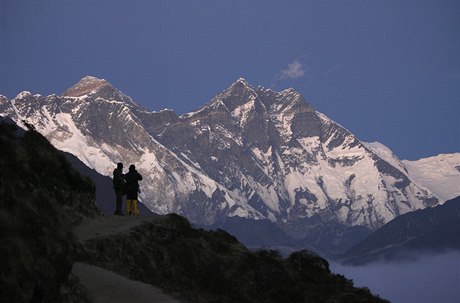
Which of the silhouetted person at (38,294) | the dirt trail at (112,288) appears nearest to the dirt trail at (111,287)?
the dirt trail at (112,288)

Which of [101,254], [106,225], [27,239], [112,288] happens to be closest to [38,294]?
[27,239]

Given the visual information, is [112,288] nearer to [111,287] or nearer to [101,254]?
[111,287]

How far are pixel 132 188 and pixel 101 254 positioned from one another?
858 cm

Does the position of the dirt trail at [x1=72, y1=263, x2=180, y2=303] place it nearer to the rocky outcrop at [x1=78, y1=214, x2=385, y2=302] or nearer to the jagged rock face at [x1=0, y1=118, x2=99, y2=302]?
the rocky outcrop at [x1=78, y1=214, x2=385, y2=302]

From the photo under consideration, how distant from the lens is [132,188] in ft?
120

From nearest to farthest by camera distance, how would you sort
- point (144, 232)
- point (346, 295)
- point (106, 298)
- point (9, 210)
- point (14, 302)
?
point (14, 302), point (9, 210), point (106, 298), point (144, 232), point (346, 295)

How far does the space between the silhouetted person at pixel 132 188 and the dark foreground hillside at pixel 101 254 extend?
1785 millimetres

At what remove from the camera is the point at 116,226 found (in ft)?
105

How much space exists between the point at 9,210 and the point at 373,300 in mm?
17278

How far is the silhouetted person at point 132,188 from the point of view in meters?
36.6

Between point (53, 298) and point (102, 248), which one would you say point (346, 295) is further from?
point (53, 298)

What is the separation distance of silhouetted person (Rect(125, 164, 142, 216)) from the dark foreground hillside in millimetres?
1785

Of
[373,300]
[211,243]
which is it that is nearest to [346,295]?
[373,300]

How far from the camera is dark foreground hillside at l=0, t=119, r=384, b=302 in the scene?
65.6ft
